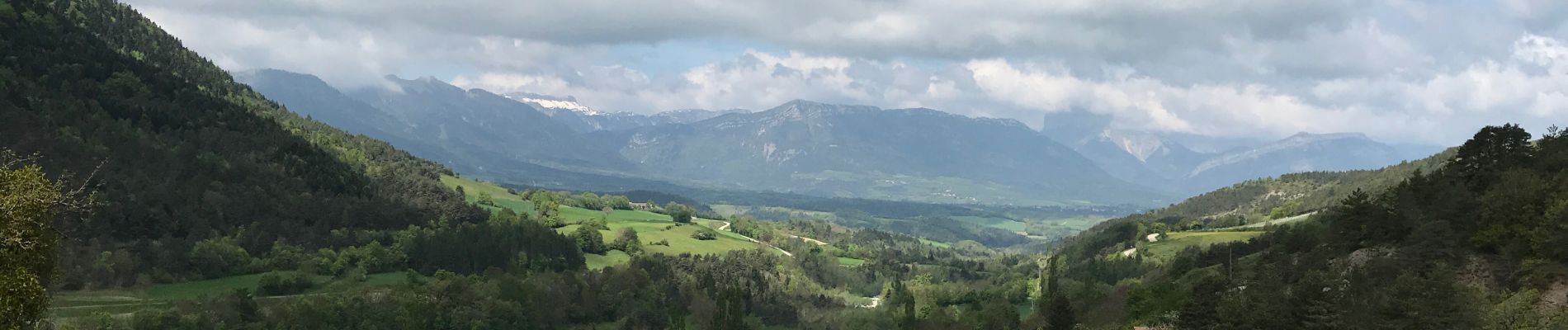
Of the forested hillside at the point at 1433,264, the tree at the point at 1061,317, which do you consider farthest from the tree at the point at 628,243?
the forested hillside at the point at 1433,264

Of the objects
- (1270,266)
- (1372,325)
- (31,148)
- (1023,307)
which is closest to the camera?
(1372,325)

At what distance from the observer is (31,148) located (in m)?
115

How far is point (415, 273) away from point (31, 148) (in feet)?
158

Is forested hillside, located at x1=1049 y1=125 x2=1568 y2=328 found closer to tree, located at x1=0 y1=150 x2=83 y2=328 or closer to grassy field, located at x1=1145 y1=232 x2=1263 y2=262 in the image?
tree, located at x1=0 y1=150 x2=83 y2=328

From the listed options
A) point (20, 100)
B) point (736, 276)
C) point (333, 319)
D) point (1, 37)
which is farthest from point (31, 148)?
point (736, 276)

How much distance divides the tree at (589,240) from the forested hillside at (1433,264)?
111878mm

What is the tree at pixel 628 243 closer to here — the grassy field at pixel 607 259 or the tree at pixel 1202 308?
the grassy field at pixel 607 259

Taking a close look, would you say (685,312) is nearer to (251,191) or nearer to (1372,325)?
(251,191)

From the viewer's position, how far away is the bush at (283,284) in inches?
4395

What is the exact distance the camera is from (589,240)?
17975cm

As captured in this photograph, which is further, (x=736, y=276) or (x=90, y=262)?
(x=736, y=276)

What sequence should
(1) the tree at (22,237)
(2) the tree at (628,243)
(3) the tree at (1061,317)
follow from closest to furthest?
(1) the tree at (22,237), (3) the tree at (1061,317), (2) the tree at (628,243)

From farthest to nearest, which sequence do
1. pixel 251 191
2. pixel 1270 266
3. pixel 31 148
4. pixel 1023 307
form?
1. pixel 1023 307
2. pixel 251 191
3. pixel 31 148
4. pixel 1270 266

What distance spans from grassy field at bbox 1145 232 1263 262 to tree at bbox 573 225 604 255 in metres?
103
